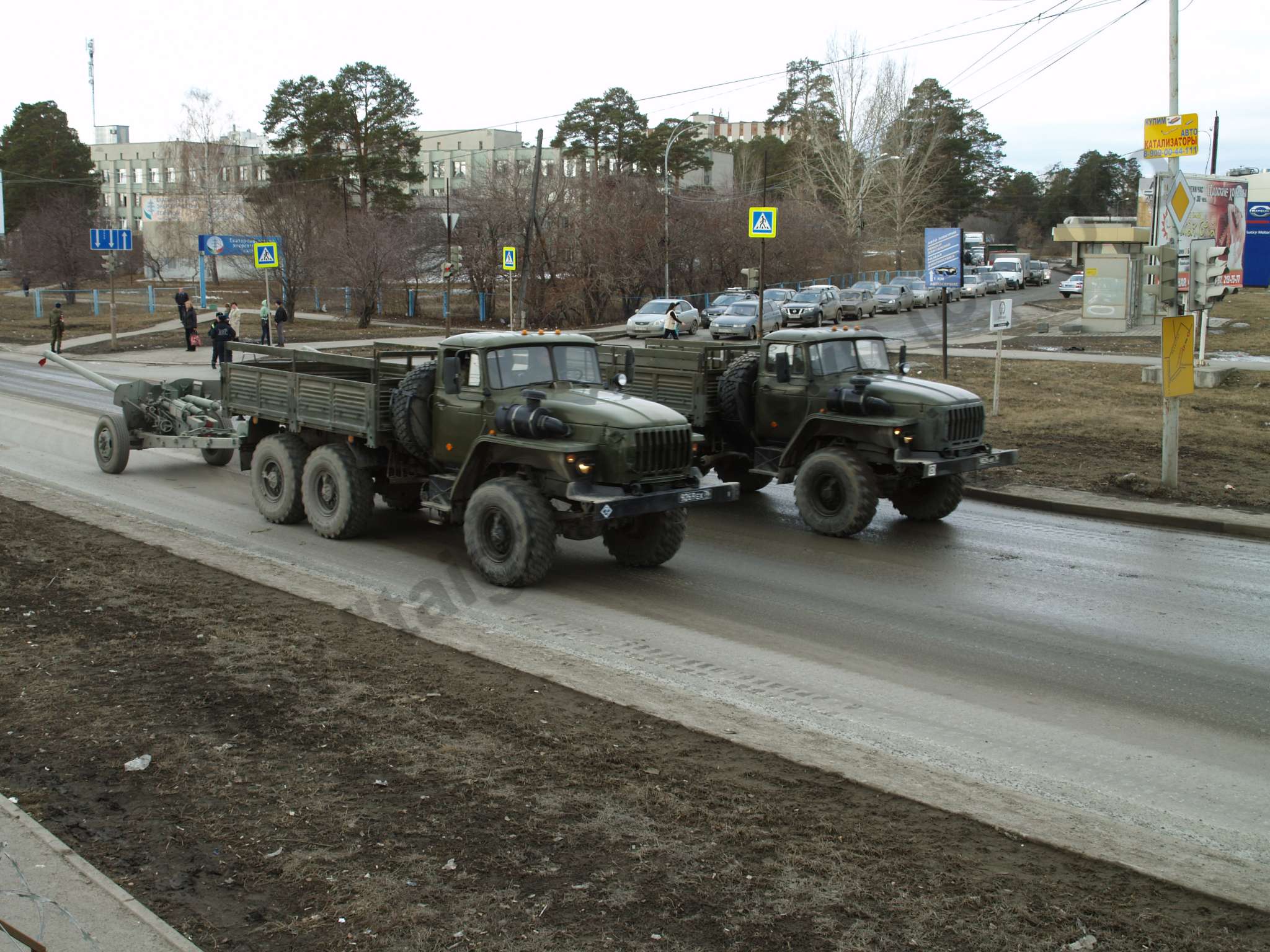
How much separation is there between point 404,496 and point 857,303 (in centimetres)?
4568

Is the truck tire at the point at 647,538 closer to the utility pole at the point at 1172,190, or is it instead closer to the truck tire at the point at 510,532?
the truck tire at the point at 510,532

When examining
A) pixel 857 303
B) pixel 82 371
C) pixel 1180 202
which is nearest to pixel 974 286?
pixel 857 303

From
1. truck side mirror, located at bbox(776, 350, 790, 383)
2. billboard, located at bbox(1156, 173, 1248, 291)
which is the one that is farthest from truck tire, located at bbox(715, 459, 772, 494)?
billboard, located at bbox(1156, 173, 1248, 291)

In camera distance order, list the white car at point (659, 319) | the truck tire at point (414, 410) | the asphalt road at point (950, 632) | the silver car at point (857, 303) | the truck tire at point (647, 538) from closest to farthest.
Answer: the asphalt road at point (950, 632), the truck tire at point (647, 538), the truck tire at point (414, 410), the white car at point (659, 319), the silver car at point (857, 303)

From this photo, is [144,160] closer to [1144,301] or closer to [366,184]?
[366,184]

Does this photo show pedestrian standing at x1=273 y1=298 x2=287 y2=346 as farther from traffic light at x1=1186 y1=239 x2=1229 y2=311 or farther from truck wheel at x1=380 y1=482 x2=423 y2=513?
traffic light at x1=1186 y1=239 x2=1229 y2=311

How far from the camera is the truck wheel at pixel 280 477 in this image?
12906 millimetres

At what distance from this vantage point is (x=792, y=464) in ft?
44.9

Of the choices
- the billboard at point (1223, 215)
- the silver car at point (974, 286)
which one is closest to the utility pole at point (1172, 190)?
the billboard at point (1223, 215)

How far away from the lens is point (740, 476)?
15.5 meters

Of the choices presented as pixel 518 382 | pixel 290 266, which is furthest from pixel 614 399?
pixel 290 266

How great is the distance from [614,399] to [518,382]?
100cm

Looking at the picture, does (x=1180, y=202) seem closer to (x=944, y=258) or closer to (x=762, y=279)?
(x=944, y=258)

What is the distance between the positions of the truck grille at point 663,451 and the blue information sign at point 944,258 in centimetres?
1341
